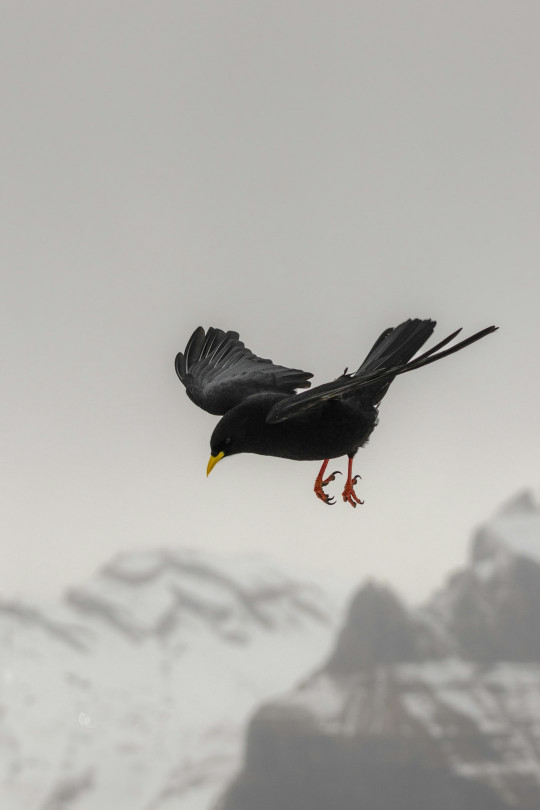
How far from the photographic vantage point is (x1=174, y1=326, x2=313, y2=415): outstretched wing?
12289mm

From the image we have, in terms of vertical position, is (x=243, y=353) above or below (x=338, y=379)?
above

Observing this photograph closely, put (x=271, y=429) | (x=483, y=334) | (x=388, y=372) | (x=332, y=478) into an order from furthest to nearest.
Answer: (x=332, y=478), (x=271, y=429), (x=388, y=372), (x=483, y=334)

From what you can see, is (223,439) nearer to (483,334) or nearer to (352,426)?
(352,426)

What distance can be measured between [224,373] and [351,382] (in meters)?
4.44

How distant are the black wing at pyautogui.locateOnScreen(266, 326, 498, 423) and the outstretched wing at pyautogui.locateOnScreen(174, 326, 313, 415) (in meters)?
1.81

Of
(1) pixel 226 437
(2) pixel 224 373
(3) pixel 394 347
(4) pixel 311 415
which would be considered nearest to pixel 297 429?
(4) pixel 311 415

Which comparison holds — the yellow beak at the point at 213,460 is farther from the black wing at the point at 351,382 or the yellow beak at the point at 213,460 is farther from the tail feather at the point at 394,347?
the tail feather at the point at 394,347

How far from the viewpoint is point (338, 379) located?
9617mm

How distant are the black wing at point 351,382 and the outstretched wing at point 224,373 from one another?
71.3 inches

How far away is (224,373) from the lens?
1335cm

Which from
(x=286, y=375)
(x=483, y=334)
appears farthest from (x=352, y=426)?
(x=483, y=334)

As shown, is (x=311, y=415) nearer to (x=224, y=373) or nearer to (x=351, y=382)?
(x=351, y=382)

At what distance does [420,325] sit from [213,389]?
2.96m

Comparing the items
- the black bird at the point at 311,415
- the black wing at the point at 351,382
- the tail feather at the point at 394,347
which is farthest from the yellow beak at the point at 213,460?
the tail feather at the point at 394,347
